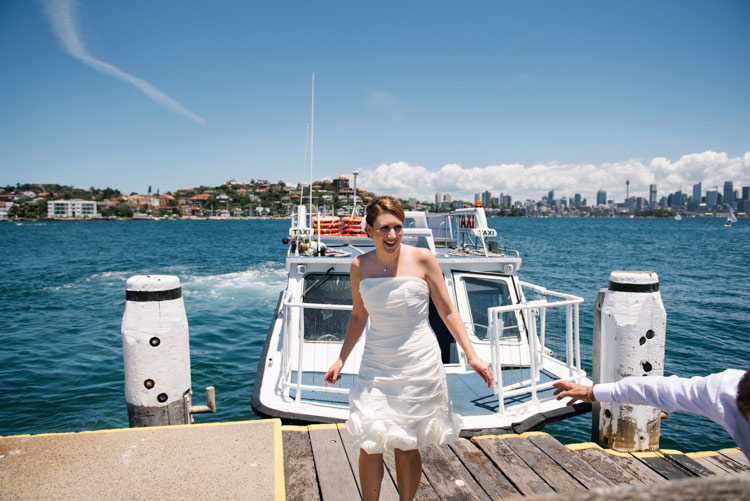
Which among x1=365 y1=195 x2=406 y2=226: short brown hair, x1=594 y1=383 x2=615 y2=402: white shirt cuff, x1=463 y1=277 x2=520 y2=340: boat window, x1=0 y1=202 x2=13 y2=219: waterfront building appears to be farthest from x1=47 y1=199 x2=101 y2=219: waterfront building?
x1=594 y1=383 x2=615 y2=402: white shirt cuff

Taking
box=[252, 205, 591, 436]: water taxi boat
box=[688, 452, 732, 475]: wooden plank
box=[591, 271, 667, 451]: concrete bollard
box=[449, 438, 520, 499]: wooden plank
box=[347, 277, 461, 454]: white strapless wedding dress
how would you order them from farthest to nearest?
box=[252, 205, 591, 436]: water taxi boat < box=[591, 271, 667, 451]: concrete bollard < box=[688, 452, 732, 475]: wooden plank < box=[449, 438, 520, 499]: wooden plank < box=[347, 277, 461, 454]: white strapless wedding dress

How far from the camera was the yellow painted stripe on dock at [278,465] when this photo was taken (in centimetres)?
331

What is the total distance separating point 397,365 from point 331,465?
156cm

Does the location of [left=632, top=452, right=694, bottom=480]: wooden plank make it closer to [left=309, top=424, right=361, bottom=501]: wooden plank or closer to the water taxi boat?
the water taxi boat

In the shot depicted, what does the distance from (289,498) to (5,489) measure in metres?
1.89

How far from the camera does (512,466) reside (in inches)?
154

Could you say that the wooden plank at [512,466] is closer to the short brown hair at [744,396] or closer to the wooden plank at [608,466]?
the wooden plank at [608,466]

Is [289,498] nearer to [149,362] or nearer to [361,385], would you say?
[361,385]

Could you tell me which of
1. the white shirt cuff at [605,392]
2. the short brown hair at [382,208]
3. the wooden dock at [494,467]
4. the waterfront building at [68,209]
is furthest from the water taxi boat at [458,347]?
the waterfront building at [68,209]

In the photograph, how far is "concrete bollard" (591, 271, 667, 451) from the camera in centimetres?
421

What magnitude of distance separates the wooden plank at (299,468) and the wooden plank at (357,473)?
0.31m

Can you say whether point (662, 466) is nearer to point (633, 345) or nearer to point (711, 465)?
point (711, 465)

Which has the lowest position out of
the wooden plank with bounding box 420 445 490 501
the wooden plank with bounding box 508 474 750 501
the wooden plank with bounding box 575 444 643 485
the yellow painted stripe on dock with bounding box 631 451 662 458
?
the yellow painted stripe on dock with bounding box 631 451 662 458

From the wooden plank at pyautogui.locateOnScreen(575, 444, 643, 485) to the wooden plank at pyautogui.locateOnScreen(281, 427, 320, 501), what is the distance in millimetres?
2263
